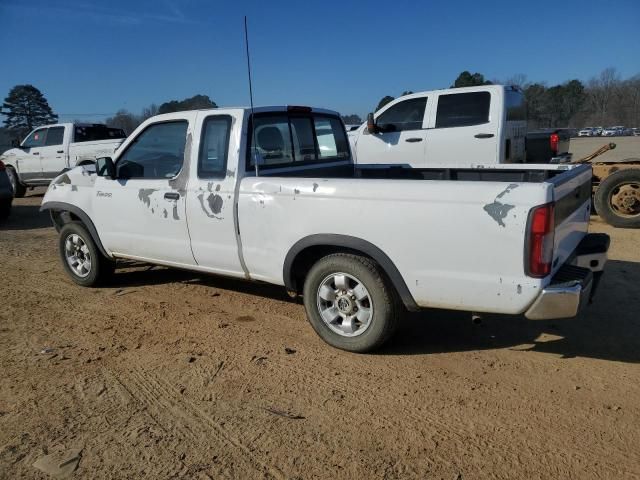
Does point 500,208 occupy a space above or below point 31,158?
below

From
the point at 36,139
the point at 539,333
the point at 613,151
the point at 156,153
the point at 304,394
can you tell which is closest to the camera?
the point at 304,394

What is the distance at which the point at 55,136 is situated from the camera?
13586mm

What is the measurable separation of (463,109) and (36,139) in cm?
1148

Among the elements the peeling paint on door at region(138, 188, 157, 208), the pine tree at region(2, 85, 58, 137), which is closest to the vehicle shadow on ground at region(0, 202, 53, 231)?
the peeling paint on door at region(138, 188, 157, 208)

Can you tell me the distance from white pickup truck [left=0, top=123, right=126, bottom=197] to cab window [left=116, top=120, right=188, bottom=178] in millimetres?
8176

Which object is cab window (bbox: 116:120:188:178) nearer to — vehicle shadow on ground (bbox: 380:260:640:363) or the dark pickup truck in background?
vehicle shadow on ground (bbox: 380:260:640:363)

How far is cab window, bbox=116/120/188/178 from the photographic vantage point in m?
4.68

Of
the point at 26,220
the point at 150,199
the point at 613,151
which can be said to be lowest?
the point at 26,220

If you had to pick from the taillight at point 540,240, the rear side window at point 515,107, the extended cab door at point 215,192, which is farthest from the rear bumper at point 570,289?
the rear side window at point 515,107

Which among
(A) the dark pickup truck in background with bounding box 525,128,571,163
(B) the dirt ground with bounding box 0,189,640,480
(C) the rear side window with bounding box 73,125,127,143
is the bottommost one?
(B) the dirt ground with bounding box 0,189,640,480

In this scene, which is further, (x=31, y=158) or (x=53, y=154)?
(x=31, y=158)

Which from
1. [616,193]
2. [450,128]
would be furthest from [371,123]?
[616,193]

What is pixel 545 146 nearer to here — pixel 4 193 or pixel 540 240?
pixel 540 240

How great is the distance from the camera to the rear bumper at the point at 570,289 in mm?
3023
